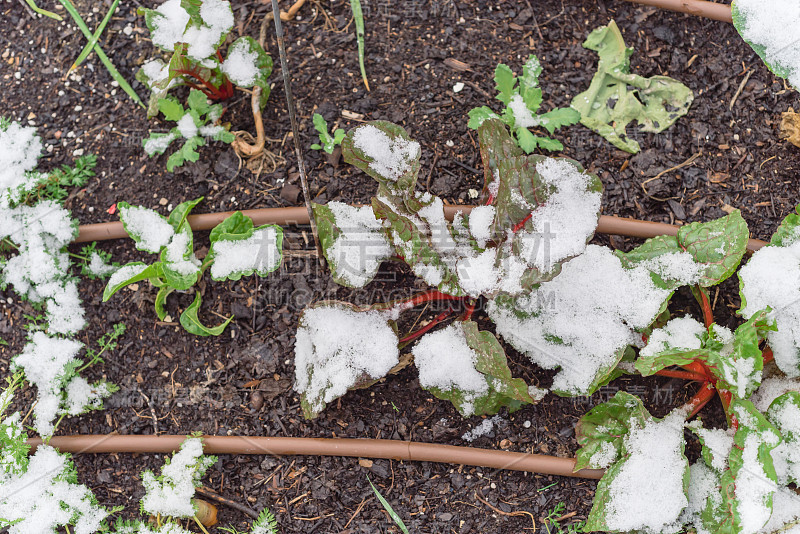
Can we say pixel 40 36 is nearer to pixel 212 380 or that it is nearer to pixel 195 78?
pixel 195 78

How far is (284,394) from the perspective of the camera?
1.72 meters

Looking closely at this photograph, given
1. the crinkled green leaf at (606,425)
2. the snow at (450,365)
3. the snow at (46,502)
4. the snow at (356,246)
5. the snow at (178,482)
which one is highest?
the snow at (356,246)

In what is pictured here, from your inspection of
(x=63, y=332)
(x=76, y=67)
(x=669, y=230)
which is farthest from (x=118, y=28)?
(x=669, y=230)

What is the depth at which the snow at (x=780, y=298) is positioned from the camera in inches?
59.7

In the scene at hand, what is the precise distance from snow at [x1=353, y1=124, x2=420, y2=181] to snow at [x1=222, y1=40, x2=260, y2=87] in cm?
45

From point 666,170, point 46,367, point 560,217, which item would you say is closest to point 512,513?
point 560,217

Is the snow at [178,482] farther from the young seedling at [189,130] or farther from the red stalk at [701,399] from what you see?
the red stalk at [701,399]

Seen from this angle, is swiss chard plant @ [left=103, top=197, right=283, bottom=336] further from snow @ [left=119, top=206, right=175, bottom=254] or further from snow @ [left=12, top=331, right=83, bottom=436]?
snow @ [left=12, top=331, right=83, bottom=436]

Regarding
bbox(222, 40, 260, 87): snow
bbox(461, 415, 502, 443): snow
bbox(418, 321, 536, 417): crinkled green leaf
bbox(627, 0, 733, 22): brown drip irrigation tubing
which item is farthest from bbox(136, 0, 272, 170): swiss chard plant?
bbox(627, 0, 733, 22): brown drip irrigation tubing

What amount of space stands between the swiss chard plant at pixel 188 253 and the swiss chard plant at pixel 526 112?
2.37 ft

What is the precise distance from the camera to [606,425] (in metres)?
1.56

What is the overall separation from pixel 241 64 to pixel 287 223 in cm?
50

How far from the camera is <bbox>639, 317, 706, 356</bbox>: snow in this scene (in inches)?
58.4

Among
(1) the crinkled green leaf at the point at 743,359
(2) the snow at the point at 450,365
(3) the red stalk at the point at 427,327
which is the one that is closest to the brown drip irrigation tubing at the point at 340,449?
(2) the snow at the point at 450,365
